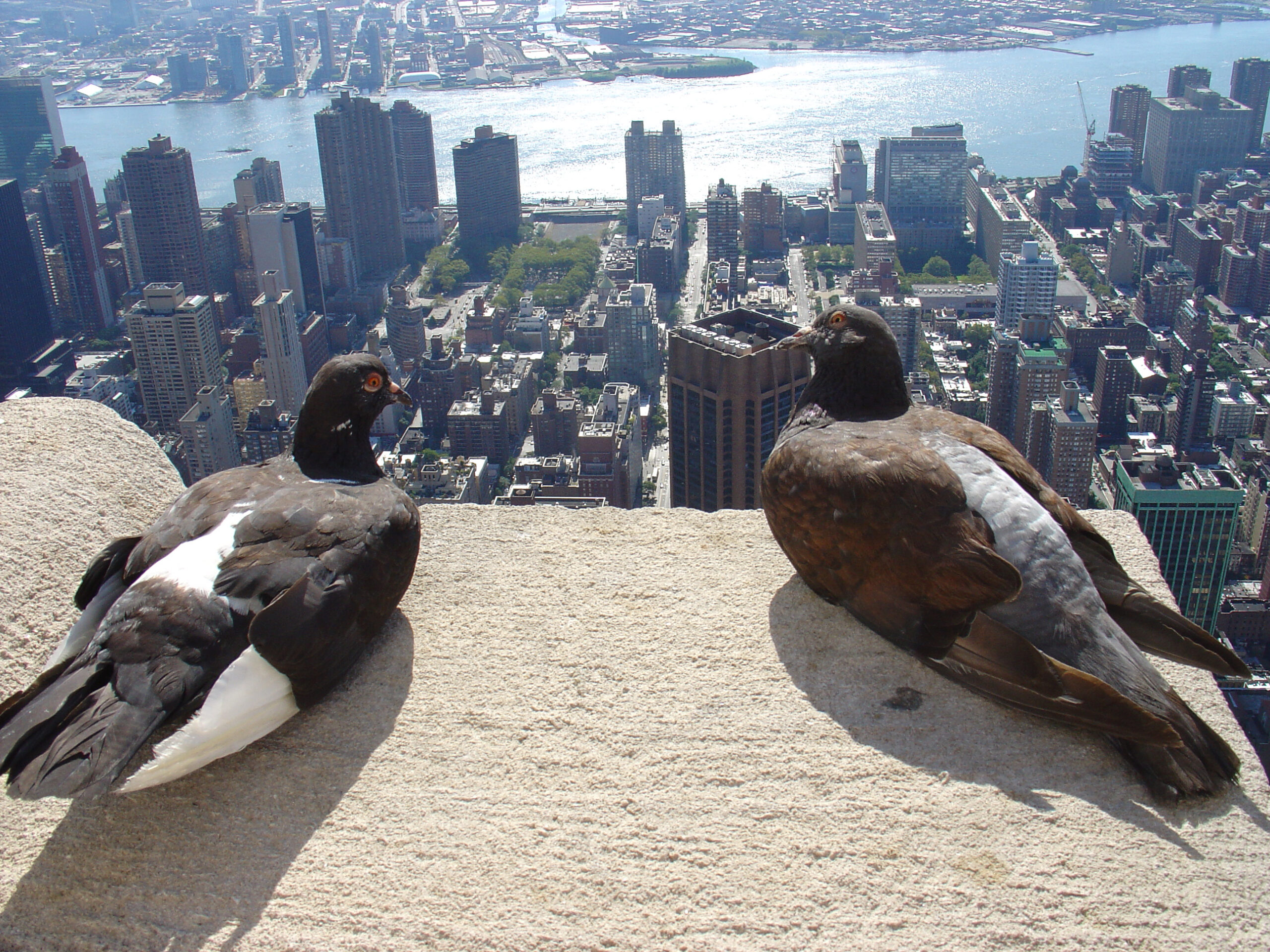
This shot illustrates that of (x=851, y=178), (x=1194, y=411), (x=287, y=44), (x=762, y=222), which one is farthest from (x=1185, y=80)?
(x=287, y=44)

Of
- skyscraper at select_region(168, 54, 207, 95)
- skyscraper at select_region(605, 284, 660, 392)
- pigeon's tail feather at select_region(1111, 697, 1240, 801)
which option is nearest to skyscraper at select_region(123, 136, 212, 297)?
skyscraper at select_region(605, 284, 660, 392)

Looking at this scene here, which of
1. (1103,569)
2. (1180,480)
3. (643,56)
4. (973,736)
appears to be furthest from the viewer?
(643,56)

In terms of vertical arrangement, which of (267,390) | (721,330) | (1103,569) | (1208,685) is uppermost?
(1103,569)

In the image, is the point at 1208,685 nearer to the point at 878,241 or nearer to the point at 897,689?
the point at 897,689

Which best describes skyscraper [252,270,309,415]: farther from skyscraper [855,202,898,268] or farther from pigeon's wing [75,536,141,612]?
A: pigeon's wing [75,536,141,612]

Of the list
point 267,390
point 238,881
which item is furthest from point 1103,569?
point 267,390

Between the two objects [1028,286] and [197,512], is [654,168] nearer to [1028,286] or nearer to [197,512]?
[1028,286]

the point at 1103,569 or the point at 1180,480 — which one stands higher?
the point at 1103,569
